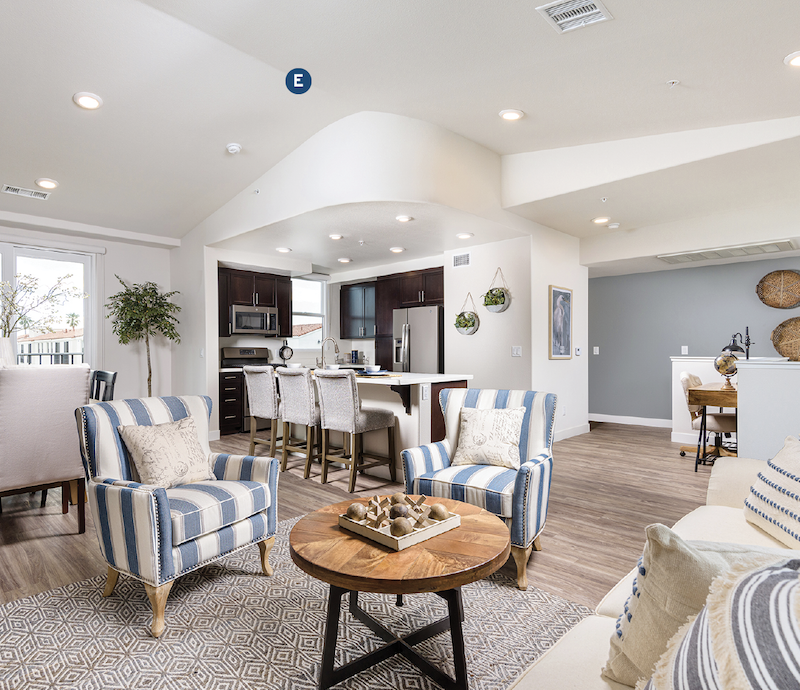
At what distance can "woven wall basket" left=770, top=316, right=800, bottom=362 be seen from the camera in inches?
227

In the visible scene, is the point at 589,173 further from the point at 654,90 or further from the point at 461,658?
the point at 461,658

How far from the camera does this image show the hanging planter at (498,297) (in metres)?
5.69

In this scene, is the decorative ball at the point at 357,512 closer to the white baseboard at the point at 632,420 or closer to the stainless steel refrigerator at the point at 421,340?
the stainless steel refrigerator at the point at 421,340

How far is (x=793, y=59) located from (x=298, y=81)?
122 inches

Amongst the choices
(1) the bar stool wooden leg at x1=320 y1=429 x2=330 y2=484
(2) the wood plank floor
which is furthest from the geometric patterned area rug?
(1) the bar stool wooden leg at x1=320 y1=429 x2=330 y2=484

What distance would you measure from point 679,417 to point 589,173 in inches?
128

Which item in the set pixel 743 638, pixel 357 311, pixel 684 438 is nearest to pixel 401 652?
pixel 743 638

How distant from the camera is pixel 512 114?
3879 mm

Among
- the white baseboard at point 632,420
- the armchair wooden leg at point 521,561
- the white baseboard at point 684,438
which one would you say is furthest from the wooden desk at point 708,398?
the armchair wooden leg at point 521,561

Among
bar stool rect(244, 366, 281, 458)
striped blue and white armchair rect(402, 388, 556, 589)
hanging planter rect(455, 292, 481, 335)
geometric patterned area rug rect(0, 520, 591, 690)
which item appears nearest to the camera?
geometric patterned area rug rect(0, 520, 591, 690)

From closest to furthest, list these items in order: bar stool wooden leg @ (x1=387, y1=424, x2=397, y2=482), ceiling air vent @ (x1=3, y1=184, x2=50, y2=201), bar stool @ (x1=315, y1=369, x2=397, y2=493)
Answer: bar stool @ (x1=315, y1=369, x2=397, y2=493)
bar stool wooden leg @ (x1=387, y1=424, x2=397, y2=482)
ceiling air vent @ (x1=3, y1=184, x2=50, y2=201)

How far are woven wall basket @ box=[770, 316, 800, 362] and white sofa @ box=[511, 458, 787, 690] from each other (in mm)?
4824

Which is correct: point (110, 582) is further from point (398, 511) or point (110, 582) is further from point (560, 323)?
point (560, 323)

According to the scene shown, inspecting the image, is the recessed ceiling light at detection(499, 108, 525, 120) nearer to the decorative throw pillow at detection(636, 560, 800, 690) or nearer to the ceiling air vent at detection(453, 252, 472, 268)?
the ceiling air vent at detection(453, 252, 472, 268)
